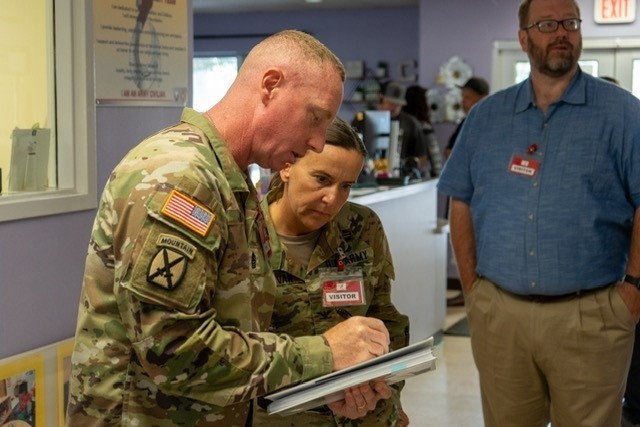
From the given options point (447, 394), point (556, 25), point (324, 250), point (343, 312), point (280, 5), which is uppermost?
point (280, 5)

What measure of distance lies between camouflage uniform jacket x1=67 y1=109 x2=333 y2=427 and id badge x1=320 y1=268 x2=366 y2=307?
0.40 meters

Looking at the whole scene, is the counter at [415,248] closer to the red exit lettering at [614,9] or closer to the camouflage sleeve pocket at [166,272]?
the red exit lettering at [614,9]

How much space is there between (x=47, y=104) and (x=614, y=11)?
283 inches

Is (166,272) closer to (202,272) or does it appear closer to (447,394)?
(202,272)

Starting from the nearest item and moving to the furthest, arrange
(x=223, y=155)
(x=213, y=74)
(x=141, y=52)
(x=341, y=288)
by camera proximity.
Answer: (x=223, y=155), (x=341, y=288), (x=141, y=52), (x=213, y=74)

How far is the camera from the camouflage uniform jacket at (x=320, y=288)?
214 cm

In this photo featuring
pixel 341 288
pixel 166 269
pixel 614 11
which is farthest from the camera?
pixel 614 11

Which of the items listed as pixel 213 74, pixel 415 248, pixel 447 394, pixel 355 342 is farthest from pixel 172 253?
pixel 213 74

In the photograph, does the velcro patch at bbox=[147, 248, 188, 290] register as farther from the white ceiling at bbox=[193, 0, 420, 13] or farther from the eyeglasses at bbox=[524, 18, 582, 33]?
the white ceiling at bbox=[193, 0, 420, 13]

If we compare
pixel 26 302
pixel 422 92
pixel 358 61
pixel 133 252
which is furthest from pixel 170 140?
pixel 358 61

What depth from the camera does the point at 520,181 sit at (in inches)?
129

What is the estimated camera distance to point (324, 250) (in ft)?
7.20

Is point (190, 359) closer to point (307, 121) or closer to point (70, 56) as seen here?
point (307, 121)

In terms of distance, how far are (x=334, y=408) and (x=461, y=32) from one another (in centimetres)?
842
